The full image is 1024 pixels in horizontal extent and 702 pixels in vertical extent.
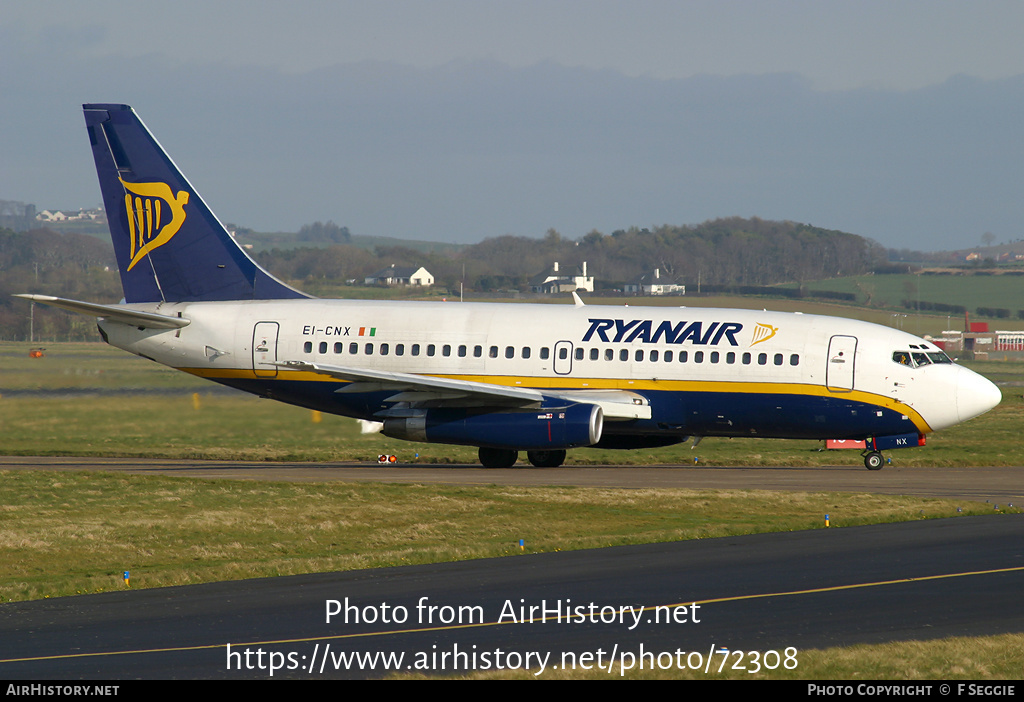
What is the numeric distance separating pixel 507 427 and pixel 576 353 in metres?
3.03

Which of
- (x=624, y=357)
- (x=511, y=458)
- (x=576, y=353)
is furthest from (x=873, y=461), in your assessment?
(x=511, y=458)

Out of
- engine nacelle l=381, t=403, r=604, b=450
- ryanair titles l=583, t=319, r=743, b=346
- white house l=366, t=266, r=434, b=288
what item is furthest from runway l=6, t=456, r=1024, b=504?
white house l=366, t=266, r=434, b=288

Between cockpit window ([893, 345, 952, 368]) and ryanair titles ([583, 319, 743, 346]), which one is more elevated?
ryanair titles ([583, 319, 743, 346])

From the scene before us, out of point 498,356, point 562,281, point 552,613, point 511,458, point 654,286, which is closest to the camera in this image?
point 552,613

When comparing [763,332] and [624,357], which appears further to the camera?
[624,357]

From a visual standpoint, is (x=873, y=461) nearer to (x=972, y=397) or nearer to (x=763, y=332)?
(x=972, y=397)

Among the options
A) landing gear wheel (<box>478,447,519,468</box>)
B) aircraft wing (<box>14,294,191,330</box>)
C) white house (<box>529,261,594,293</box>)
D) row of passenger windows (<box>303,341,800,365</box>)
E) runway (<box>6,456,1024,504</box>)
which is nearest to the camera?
runway (<box>6,456,1024,504</box>)

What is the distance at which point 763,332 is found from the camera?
30766 mm

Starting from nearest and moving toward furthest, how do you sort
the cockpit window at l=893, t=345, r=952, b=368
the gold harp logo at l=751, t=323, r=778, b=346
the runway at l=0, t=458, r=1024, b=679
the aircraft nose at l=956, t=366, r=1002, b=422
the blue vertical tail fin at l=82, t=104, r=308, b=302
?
the runway at l=0, t=458, r=1024, b=679 → the aircraft nose at l=956, t=366, r=1002, b=422 → the cockpit window at l=893, t=345, r=952, b=368 → the gold harp logo at l=751, t=323, r=778, b=346 → the blue vertical tail fin at l=82, t=104, r=308, b=302

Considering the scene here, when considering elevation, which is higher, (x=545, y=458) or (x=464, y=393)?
(x=464, y=393)

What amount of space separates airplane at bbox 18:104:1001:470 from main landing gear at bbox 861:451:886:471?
0.06 m

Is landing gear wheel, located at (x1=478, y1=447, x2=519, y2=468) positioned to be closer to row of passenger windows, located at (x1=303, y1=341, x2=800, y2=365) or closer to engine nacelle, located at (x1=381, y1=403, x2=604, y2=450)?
engine nacelle, located at (x1=381, y1=403, x2=604, y2=450)

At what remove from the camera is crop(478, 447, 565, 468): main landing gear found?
32406 millimetres
